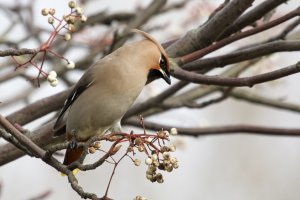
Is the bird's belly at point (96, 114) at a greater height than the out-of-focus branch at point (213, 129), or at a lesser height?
greater

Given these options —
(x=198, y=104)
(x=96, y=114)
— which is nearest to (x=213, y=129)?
(x=198, y=104)

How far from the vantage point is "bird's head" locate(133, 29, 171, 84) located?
9.91 ft

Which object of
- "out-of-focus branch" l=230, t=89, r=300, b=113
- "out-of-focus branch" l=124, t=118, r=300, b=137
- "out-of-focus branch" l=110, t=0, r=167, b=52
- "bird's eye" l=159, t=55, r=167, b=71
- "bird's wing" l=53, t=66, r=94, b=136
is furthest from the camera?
"out-of-focus branch" l=230, t=89, r=300, b=113

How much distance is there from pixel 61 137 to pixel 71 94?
0.59 feet

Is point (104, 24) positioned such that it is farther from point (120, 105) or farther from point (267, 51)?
point (267, 51)

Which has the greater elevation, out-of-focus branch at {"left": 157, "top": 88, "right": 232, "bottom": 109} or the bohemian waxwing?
the bohemian waxwing

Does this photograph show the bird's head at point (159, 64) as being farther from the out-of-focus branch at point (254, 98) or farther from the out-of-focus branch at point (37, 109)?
the out-of-focus branch at point (254, 98)

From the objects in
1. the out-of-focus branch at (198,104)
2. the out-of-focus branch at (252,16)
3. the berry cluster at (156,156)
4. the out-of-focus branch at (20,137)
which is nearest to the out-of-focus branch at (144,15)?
the out-of-focus branch at (198,104)

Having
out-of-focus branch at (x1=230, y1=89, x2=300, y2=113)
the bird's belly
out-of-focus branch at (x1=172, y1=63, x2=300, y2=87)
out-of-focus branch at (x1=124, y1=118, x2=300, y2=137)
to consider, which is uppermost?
out-of-focus branch at (x1=172, y1=63, x2=300, y2=87)

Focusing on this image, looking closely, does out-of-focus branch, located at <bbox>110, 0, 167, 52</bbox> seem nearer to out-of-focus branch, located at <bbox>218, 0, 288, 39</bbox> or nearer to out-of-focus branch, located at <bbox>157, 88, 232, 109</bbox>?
out-of-focus branch, located at <bbox>157, 88, 232, 109</bbox>

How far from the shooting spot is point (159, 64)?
3.07 m

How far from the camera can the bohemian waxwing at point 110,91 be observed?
306 centimetres

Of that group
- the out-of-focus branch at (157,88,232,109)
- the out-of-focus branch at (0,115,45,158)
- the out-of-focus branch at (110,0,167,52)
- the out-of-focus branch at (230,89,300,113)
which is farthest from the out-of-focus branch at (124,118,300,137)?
the out-of-focus branch at (0,115,45,158)

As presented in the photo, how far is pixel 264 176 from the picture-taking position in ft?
27.0
